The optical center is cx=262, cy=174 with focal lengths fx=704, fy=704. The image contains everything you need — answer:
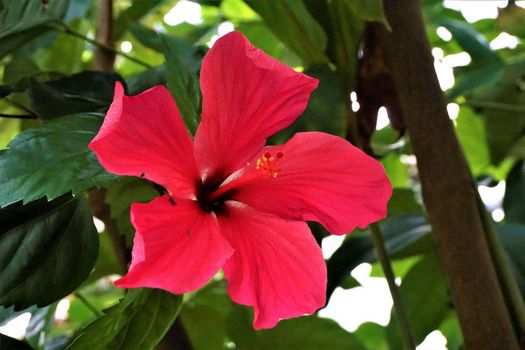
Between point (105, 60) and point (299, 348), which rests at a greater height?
point (105, 60)

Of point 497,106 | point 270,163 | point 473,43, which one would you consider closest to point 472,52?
point 473,43

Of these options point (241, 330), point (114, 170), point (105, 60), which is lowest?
point (241, 330)

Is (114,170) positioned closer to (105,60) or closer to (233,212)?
(233,212)

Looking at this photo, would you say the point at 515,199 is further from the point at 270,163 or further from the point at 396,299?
the point at 270,163

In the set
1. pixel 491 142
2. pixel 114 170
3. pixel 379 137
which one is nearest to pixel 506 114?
pixel 491 142

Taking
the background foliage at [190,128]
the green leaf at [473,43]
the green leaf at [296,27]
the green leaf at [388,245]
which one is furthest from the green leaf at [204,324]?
the green leaf at [473,43]

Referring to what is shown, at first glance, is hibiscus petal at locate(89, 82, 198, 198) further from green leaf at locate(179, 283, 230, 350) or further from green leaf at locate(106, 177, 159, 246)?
green leaf at locate(179, 283, 230, 350)
